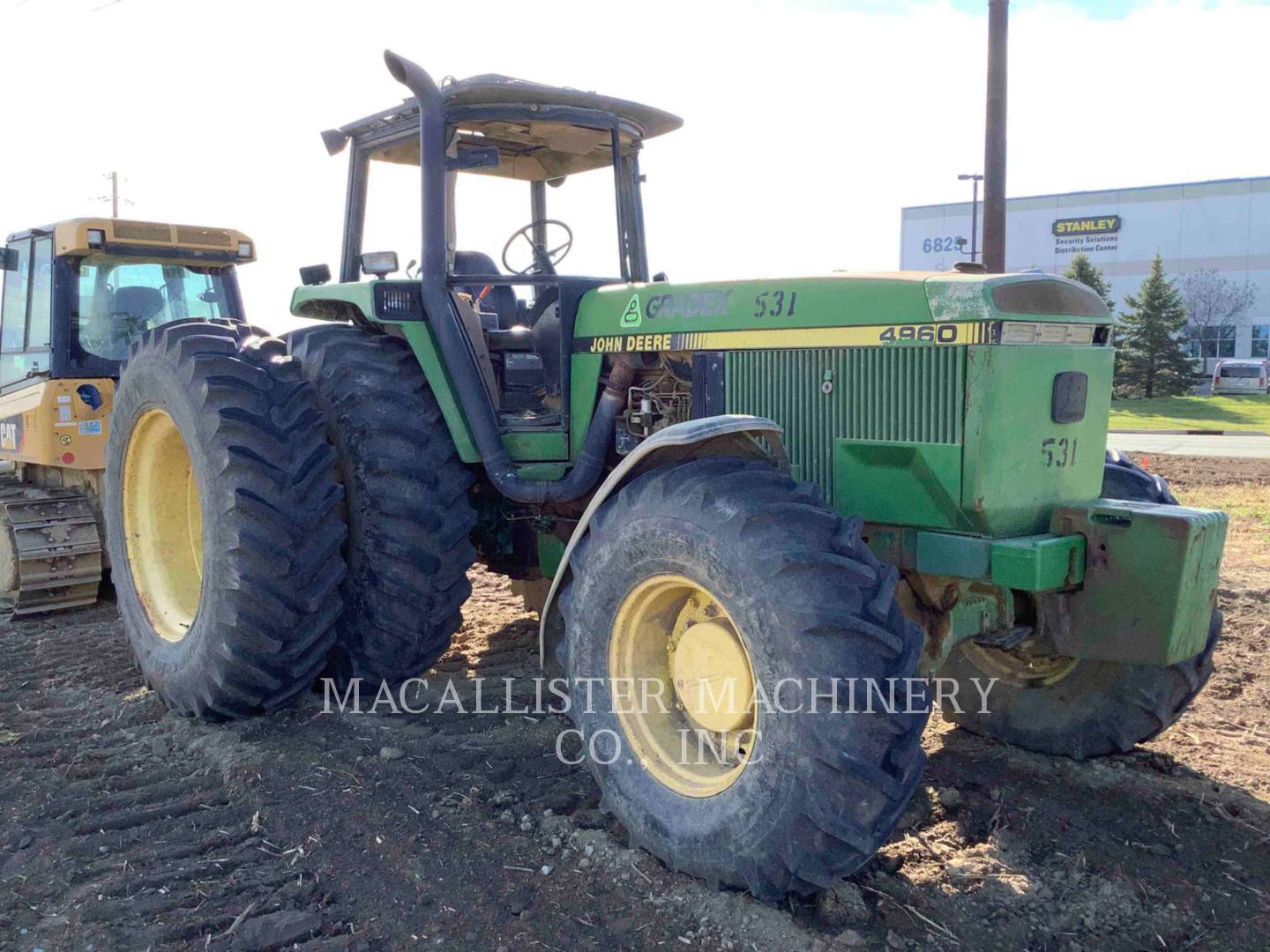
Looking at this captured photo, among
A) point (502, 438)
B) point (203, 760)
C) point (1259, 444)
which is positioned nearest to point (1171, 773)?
point (502, 438)

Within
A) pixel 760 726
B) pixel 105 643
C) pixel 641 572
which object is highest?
pixel 641 572

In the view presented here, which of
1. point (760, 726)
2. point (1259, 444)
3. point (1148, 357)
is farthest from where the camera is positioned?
point (1148, 357)

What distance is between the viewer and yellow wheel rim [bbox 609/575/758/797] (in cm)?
346

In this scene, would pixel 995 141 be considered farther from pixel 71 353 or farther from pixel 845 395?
pixel 71 353

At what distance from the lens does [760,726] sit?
3195mm

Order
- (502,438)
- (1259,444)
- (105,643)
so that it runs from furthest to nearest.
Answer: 1. (1259,444)
2. (105,643)
3. (502,438)

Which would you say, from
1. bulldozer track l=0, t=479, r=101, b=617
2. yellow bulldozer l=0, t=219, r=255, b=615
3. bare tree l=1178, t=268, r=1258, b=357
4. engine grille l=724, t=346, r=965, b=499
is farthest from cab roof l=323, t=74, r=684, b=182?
bare tree l=1178, t=268, r=1258, b=357

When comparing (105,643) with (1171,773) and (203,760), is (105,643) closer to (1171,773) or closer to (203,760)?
(203,760)

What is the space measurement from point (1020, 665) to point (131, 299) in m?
6.97

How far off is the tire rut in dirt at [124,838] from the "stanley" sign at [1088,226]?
50.5 metres

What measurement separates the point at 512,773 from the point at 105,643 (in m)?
3.34

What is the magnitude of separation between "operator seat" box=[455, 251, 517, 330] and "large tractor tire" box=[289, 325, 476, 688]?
2.56 ft

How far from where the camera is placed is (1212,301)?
45000 millimetres

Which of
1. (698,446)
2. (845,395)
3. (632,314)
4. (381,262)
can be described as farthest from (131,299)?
(845,395)
